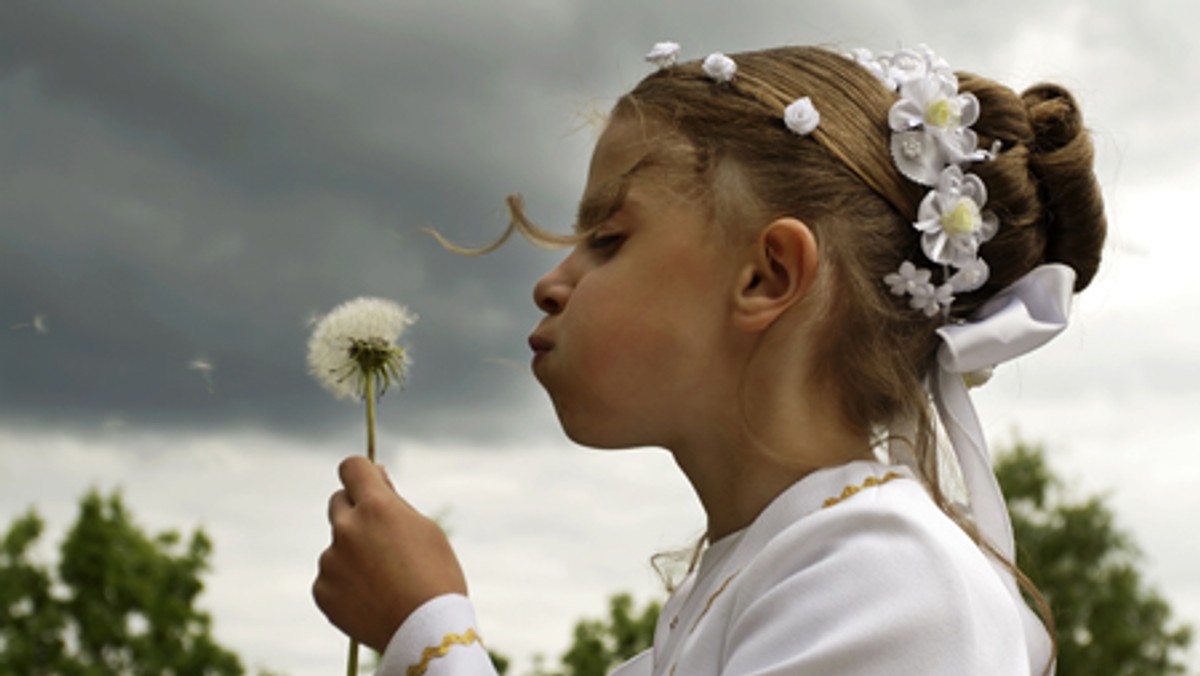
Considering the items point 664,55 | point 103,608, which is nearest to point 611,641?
point 103,608

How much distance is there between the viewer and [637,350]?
2434mm

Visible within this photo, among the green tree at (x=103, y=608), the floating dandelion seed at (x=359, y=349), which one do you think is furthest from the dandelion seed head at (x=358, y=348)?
the green tree at (x=103, y=608)

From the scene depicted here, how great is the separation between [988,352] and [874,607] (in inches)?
32.8

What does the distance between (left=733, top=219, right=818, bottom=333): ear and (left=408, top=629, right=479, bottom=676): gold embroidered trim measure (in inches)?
29.7

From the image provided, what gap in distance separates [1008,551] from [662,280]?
0.90 m

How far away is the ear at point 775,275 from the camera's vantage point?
95.5 inches

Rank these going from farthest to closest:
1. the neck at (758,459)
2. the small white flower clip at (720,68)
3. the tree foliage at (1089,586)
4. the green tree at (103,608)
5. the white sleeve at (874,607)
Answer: the tree foliage at (1089,586) < the green tree at (103,608) < the small white flower clip at (720,68) < the neck at (758,459) < the white sleeve at (874,607)

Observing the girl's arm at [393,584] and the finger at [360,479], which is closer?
the girl's arm at [393,584]

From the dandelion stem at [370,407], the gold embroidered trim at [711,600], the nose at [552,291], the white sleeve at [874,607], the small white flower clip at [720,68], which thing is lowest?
the white sleeve at [874,607]

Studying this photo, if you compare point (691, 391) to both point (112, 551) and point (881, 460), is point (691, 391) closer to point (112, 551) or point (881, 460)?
point (881, 460)

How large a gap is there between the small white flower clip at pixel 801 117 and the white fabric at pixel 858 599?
69 cm

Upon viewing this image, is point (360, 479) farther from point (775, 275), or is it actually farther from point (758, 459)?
point (775, 275)

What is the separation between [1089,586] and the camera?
19.9 m

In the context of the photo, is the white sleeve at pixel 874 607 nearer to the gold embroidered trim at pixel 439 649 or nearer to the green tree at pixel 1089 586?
the gold embroidered trim at pixel 439 649
